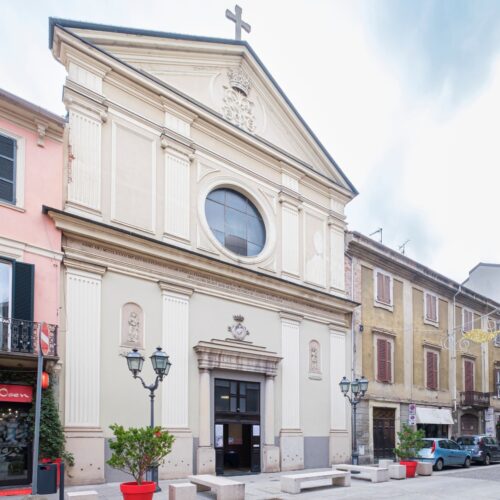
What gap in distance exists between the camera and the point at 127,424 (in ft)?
56.3

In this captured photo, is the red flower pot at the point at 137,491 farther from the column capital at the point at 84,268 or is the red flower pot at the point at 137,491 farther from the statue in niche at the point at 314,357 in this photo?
the statue in niche at the point at 314,357

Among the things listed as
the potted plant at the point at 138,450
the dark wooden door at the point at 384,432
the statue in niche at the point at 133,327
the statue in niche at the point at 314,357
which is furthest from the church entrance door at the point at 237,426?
the dark wooden door at the point at 384,432

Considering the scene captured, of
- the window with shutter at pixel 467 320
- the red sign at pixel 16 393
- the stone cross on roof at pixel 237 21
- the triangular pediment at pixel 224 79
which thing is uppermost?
the stone cross on roof at pixel 237 21

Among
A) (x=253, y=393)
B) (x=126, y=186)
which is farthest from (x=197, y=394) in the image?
(x=126, y=186)

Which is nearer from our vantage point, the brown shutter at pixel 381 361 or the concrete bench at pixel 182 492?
the concrete bench at pixel 182 492

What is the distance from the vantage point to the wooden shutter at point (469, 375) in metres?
34.9

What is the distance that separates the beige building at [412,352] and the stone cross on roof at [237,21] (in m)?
9.85

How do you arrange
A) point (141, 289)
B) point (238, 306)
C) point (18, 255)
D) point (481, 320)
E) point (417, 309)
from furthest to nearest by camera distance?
point (481, 320) < point (417, 309) < point (238, 306) < point (141, 289) < point (18, 255)

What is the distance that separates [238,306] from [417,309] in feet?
44.8

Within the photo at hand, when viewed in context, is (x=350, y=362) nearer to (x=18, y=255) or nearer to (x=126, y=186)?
(x=126, y=186)

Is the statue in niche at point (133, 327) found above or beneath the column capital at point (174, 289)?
beneath

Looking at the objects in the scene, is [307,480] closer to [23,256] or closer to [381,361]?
[23,256]

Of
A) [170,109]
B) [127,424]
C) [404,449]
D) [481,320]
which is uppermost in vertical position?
[170,109]

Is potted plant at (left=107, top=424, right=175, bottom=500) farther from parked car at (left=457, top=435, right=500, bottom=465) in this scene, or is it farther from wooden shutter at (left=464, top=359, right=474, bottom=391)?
wooden shutter at (left=464, top=359, right=474, bottom=391)
